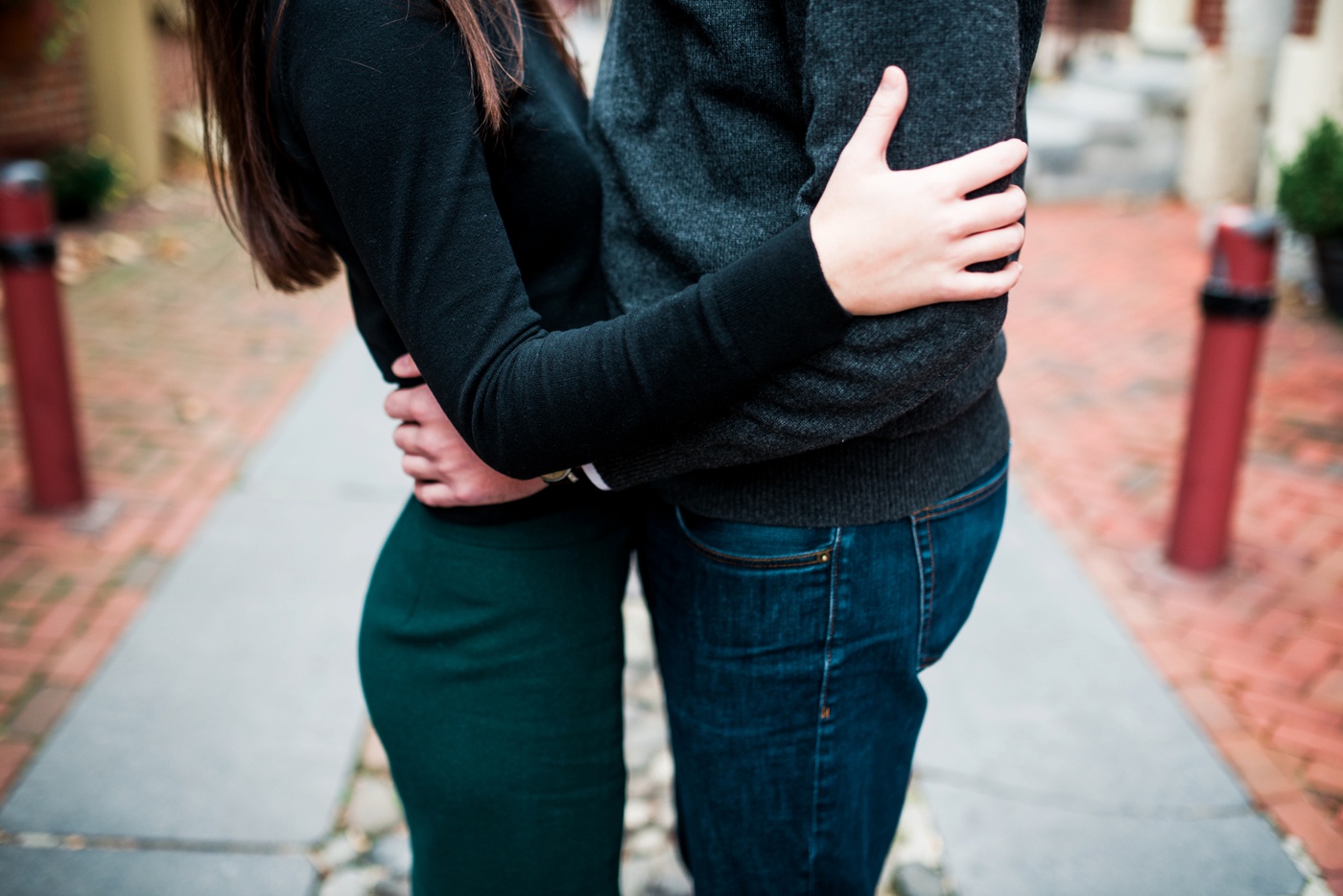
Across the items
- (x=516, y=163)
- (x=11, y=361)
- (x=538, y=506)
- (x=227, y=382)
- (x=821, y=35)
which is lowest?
(x=227, y=382)

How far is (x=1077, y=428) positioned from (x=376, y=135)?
427cm

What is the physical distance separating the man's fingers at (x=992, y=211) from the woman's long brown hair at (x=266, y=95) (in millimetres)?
448

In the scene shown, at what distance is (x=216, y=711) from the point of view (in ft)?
9.46

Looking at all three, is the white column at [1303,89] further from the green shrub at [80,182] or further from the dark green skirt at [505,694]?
the green shrub at [80,182]

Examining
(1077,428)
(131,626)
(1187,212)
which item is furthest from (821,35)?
(1187,212)

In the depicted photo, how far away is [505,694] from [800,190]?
66 centimetres

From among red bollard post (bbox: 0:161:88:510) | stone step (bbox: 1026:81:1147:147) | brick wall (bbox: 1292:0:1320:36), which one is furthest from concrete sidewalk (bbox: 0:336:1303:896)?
stone step (bbox: 1026:81:1147:147)

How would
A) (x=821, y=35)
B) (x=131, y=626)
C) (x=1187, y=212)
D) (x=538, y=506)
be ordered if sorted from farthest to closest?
1. (x=1187, y=212)
2. (x=131, y=626)
3. (x=538, y=506)
4. (x=821, y=35)

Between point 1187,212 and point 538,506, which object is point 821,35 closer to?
point 538,506

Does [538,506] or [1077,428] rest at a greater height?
[538,506]

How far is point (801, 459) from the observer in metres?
1.18

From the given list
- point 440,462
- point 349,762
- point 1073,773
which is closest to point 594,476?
point 440,462

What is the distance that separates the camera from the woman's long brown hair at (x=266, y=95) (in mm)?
1067

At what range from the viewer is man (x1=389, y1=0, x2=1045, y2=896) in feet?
3.14
